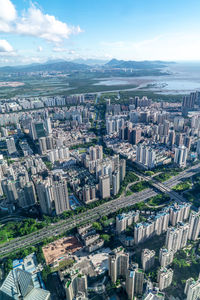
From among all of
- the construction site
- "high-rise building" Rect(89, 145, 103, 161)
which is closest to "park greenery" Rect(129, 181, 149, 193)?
"high-rise building" Rect(89, 145, 103, 161)

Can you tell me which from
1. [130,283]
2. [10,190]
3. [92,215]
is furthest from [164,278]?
[10,190]

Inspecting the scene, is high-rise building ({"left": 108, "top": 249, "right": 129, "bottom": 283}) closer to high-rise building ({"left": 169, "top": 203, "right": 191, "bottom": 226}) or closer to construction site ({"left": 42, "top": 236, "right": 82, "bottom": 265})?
construction site ({"left": 42, "top": 236, "right": 82, "bottom": 265})

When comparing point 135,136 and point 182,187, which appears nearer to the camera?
point 182,187

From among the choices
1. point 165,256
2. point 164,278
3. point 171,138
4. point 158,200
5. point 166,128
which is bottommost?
point 158,200

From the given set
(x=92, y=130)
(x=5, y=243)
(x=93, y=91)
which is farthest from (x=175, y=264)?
(x=93, y=91)

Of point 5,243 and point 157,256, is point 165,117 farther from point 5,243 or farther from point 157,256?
point 5,243

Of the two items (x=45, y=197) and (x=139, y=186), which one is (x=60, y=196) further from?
(x=139, y=186)

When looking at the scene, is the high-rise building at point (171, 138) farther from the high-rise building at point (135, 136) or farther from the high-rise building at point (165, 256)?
the high-rise building at point (165, 256)
